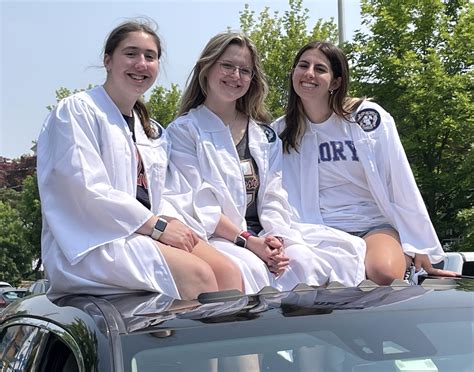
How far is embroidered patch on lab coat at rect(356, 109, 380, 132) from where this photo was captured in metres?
3.60

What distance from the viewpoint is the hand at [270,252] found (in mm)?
3047

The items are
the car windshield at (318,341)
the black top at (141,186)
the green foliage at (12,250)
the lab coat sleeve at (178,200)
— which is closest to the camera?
the car windshield at (318,341)

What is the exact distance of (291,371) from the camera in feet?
6.57

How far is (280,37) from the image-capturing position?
17.2 meters

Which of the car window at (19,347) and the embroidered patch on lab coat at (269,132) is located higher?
the embroidered patch on lab coat at (269,132)

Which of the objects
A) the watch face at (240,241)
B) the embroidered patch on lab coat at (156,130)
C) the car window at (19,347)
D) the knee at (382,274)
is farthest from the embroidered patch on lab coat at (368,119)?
the car window at (19,347)

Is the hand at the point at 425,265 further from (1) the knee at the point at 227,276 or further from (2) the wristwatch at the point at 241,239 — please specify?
(1) the knee at the point at 227,276

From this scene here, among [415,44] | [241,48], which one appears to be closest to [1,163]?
[415,44]

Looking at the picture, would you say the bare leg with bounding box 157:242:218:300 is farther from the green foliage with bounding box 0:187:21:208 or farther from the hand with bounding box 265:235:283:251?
the green foliage with bounding box 0:187:21:208

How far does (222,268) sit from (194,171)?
0.64 m

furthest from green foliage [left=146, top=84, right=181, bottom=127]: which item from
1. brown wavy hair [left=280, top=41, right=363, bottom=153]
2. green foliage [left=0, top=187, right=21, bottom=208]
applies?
green foliage [left=0, top=187, right=21, bottom=208]

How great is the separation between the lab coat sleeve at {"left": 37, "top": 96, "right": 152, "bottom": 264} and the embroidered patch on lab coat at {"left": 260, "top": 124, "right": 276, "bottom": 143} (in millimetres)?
1034

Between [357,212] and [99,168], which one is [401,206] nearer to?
[357,212]

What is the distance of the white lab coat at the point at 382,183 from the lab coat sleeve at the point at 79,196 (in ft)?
3.26
